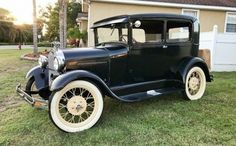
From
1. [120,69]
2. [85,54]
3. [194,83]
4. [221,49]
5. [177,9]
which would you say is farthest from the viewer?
[177,9]

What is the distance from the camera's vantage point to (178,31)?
17.1ft

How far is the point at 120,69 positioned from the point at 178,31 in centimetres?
174

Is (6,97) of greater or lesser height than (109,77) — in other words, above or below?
below

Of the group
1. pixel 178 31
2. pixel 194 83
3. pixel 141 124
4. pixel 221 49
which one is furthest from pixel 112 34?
pixel 221 49

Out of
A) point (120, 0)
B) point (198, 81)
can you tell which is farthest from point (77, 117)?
point (120, 0)

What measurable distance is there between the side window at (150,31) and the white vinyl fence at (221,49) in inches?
189

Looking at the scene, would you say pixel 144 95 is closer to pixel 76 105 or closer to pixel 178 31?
pixel 76 105

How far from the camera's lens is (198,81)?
17.2 ft

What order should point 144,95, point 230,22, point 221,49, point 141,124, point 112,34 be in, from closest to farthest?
point 141,124 → point 144,95 → point 112,34 → point 221,49 → point 230,22

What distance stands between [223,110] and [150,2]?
828 cm

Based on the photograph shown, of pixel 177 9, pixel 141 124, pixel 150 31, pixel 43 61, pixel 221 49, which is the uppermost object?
pixel 177 9

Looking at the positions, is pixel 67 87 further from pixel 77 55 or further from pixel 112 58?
pixel 112 58

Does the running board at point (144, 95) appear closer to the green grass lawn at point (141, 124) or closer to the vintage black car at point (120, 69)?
the vintage black car at point (120, 69)

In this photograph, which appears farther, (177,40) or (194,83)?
(194,83)
